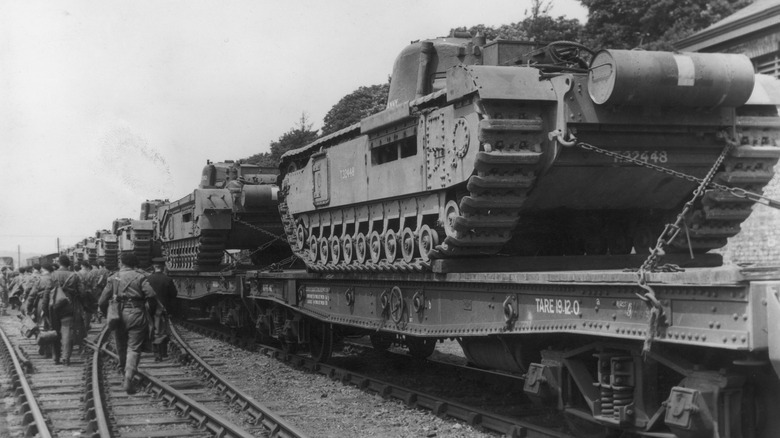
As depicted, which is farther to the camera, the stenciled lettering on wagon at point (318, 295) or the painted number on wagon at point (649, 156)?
the stenciled lettering on wagon at point (318, 295)

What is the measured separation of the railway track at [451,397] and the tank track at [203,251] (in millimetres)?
4935

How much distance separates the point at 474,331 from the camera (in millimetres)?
8898

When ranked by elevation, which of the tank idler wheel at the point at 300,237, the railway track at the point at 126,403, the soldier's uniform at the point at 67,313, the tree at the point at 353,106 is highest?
the tree at the point at 353,106

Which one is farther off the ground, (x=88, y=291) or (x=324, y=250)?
(x=324, y=250)

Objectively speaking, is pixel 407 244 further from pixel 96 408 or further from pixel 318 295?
pixel 96 408

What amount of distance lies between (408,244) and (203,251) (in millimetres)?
10797

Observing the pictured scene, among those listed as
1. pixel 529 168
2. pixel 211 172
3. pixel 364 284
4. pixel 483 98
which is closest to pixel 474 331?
pixel 529 168

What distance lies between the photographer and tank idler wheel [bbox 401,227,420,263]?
1018 centimetres

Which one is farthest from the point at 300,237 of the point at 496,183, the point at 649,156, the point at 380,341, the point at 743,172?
the point at 743,172

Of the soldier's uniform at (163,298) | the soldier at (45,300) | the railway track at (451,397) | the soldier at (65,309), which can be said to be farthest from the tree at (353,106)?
the railway track at (451,397)

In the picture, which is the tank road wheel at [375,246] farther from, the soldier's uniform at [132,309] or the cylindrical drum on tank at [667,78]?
the cylindrical drum on tank at [667,78]

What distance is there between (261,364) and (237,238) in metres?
5.96

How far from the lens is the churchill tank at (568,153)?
26.2 feet

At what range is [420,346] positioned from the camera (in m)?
13.3
